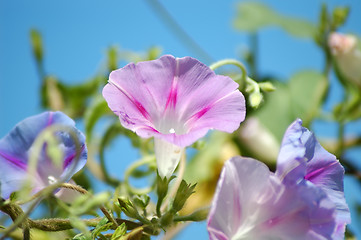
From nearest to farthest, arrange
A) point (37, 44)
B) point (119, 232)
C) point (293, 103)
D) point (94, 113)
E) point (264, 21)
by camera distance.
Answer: point (119, 232)
point (94, 113)
point (37, 44)
point (293, 103)
point (264, 21)

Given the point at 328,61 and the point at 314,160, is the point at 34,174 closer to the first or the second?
the point at 314,160

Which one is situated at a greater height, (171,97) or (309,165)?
(171,97)

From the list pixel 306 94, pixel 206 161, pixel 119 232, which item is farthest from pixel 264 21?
pixel 119 232

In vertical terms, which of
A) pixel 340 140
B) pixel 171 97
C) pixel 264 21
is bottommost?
pixel 340 140

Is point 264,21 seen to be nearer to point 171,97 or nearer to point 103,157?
point 103,157

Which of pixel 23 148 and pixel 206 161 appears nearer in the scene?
pixel 23 148

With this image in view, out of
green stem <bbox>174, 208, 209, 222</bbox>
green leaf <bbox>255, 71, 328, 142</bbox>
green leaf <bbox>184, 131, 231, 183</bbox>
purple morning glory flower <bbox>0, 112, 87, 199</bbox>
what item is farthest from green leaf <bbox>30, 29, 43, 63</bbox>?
green stem <bbox>174, 208, 209, 222</bbox>

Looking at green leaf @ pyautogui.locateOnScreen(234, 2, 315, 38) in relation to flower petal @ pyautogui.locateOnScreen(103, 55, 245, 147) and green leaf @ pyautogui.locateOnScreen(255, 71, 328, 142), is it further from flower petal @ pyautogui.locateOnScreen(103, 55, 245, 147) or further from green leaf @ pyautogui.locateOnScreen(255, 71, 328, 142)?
flower petal @ pyautogui.locateOnScreen(103, 55, 245, 147)
